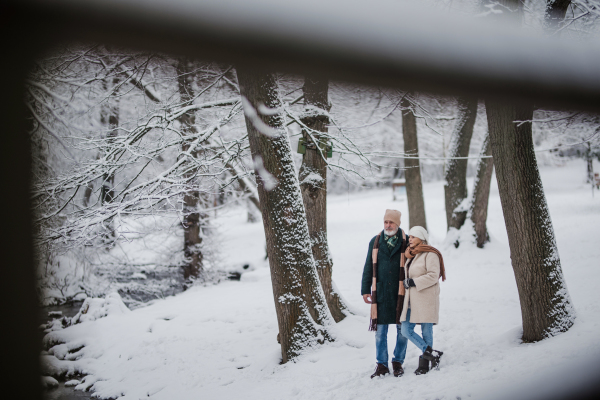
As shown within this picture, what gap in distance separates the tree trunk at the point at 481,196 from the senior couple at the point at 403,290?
7.31 metres

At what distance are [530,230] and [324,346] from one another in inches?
110

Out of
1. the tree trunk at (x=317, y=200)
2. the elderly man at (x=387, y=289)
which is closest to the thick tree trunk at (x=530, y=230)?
the elderly man at (x=387, y=289)

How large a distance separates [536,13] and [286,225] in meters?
6.78

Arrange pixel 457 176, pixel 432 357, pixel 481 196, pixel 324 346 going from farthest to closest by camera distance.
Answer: pixel 457 176
pixel 481 196
pixel 324 346
pixel 432 357

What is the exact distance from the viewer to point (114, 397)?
518 centimetres

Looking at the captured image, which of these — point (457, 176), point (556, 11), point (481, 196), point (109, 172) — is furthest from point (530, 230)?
point (457, 176)

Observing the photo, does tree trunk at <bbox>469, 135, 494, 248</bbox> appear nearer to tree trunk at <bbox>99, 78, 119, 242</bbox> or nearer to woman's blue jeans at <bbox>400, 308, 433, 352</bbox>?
woman's blue jeans at <bbox>400, 308, 433, 352</bbox>

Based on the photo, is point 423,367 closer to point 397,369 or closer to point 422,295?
point 397,369

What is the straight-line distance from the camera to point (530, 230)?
14.1ft

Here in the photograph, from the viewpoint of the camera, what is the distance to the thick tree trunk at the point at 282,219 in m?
4.77

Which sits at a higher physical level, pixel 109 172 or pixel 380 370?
pixel 109 172

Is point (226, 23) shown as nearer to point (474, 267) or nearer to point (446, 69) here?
point (446, 69)

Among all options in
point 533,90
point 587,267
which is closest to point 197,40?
point 533,90

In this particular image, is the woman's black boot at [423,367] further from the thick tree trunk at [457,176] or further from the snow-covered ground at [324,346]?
the thick tree trunk at [457,176]
